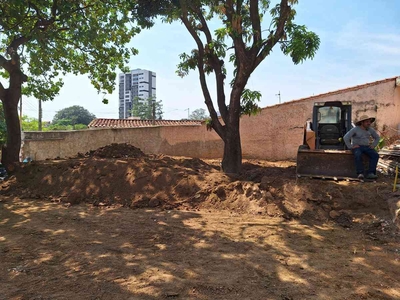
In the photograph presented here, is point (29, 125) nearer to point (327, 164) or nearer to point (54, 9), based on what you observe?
point (54, 9)

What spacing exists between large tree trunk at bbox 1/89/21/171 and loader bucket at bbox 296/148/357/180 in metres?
8.73

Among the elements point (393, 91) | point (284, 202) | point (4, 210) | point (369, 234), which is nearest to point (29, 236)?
point (4, 210)

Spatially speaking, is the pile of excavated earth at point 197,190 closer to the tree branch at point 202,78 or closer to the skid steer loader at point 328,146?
the skid steer loader at point 328,146

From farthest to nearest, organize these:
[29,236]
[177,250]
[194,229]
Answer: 1. [194,229]
2. [29,236]
3. [177,250]

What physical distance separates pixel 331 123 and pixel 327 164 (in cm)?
216

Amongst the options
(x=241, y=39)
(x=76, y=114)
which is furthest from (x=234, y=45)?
(x=76, y=114)

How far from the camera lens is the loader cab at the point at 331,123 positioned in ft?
27.8

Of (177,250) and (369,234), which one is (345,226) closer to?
(369,234)

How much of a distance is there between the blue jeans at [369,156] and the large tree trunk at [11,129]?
9824mm

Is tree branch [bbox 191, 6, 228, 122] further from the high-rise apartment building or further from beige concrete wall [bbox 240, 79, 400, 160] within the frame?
the high-rise apartment building

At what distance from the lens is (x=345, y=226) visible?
17.5ft

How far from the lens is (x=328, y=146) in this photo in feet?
28.0

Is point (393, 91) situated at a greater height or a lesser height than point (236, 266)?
greater

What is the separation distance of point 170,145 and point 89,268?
40.3ft
